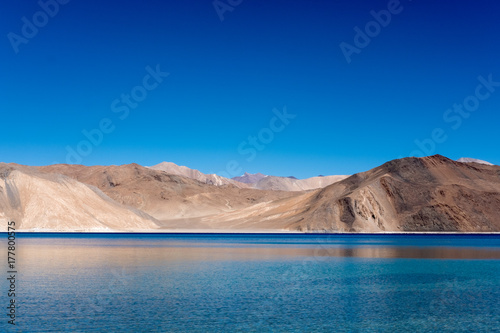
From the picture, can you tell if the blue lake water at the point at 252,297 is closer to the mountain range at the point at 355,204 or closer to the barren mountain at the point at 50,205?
the barren mountain at the point at 50,205

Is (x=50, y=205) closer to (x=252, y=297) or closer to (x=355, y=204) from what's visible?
(x=355, y=204)

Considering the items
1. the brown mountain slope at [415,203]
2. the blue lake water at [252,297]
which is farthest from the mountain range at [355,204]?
the blue lake water at [252,297]

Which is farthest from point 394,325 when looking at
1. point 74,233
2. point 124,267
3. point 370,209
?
point 370,209

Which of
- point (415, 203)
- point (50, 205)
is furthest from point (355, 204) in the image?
point (50, 205)

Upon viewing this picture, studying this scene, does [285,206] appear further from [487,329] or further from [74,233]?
[487,329]

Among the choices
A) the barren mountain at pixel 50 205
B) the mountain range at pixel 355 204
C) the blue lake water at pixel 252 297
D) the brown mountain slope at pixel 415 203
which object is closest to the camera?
the blue lake water at pixel 252 297
